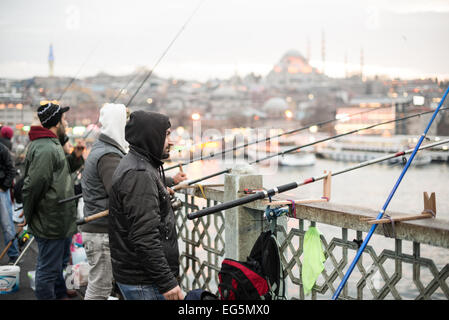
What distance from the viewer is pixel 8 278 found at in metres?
5.04

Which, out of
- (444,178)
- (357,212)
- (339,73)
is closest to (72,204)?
(357,212)

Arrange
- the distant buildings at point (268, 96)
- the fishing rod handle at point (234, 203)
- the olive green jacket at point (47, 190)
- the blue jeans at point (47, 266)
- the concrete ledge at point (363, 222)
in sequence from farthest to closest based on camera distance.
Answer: the distant buildings at point (268, 96), the blue jeans at point (47, 266), the olive green jacket at point (47, 190), the fishing rod handle at point (234, 203), the concrete ledge at point (363, 222)

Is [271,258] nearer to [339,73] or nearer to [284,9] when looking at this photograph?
[339,73]

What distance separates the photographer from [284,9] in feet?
550

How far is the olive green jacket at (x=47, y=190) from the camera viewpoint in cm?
408

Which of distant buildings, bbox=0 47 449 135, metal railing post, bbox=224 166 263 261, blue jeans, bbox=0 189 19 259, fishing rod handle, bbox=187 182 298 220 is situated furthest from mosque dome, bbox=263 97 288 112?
fishing rod handle, bbox=187 182 298 220

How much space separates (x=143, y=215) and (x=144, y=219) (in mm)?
20

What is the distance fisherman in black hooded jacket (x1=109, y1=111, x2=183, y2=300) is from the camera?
2457 millimetres

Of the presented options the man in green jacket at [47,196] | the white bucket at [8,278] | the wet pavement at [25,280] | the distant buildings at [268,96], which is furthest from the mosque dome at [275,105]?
the man in green jacket at [47,196]

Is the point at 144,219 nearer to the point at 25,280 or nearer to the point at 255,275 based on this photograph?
the point at 255,275

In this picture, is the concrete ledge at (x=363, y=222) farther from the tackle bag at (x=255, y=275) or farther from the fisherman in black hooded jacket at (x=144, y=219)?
the fisherman in black hooded jacket at (x=144, y=219)

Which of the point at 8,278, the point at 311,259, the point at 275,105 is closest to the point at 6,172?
the point at 8,278
